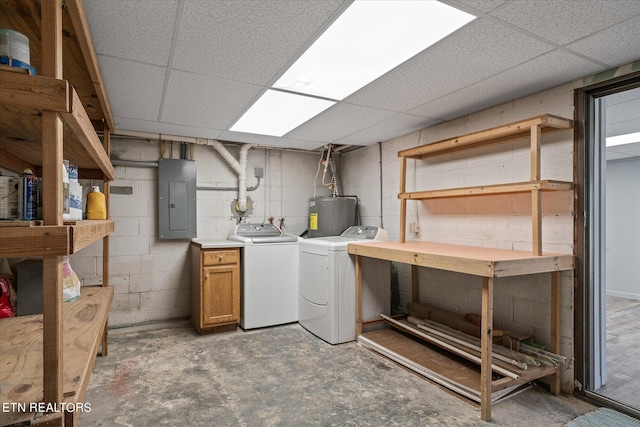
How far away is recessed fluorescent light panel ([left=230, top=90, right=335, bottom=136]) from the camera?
105 inches

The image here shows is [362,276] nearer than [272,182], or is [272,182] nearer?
[362,276]

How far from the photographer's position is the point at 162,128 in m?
3.48

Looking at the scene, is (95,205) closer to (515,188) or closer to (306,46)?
(306,46)

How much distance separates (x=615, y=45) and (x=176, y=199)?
3.89 meters

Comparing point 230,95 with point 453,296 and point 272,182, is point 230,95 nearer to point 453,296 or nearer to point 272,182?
point 272,182

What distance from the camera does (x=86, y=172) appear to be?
2652 mm

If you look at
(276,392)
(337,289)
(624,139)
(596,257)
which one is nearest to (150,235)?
(337,289)

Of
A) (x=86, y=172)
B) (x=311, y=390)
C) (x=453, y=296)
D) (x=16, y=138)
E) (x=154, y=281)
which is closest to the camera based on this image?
(x=16, y=138)

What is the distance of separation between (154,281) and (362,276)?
2364mm

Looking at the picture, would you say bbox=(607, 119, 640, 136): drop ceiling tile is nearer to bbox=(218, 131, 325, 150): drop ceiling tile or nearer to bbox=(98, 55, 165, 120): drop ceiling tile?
bbox=(218, 131, 325, 150): drop ceiling tile

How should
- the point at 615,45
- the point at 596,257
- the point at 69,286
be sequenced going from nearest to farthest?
1. the point at 615,45
2. the point at 69,286
3. the point at 596,257

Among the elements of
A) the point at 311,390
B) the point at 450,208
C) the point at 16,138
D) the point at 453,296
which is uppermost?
the point at 16,138

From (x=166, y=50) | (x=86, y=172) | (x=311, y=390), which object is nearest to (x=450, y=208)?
(x=311, y=390)

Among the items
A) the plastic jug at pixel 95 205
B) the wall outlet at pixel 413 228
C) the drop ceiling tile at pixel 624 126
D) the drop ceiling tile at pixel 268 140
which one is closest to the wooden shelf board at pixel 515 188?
the wall outlet at pixel 413 228
